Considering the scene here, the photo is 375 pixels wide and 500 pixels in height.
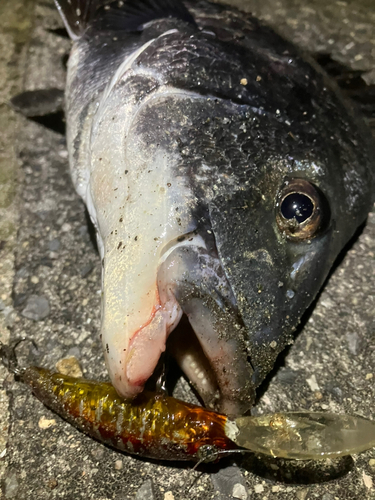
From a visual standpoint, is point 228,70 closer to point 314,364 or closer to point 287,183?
point 287,183

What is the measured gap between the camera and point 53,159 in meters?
3.02

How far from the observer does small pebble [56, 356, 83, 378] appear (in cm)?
220

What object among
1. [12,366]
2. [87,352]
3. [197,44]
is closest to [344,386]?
[87,352]

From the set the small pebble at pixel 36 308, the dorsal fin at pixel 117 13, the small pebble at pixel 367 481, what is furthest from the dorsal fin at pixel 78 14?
the small pebble at pixel 367 481

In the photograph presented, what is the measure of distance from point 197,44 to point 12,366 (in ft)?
6.41

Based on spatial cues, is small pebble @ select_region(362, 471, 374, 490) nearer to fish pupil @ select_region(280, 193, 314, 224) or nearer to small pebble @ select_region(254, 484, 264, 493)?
small pebble @ select_region(254, 484, 264, 493)

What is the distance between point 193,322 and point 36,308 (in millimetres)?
1257

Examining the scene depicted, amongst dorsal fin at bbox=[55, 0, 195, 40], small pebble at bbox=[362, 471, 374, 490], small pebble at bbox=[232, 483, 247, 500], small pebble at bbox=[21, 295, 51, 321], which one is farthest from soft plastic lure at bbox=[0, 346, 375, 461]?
dorsal fin at bbox=[55, 0, 195, 40]

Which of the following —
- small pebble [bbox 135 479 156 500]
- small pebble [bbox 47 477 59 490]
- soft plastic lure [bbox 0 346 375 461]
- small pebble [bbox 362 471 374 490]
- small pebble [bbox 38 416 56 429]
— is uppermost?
soft plastic lure [bbox 0 346 375 461]

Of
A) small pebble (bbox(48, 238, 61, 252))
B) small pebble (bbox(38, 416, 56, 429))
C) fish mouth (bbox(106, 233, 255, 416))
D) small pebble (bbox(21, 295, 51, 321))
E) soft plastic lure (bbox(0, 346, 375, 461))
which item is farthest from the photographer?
small pebble (bbox(48, 238, 61, 252))

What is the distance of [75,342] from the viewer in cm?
231

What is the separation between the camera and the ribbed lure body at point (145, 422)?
1.71 m

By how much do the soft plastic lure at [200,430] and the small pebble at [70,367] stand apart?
14.2 inches

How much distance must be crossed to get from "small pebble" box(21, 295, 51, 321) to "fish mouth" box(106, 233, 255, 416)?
92cm
